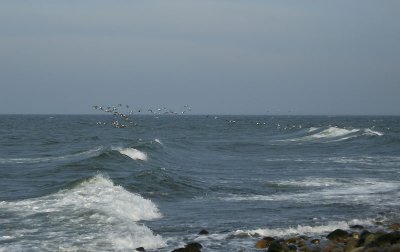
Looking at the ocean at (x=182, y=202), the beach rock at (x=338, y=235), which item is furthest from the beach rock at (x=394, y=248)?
the ocean at (x=182, y=202)

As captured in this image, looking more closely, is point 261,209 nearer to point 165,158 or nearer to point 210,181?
point 210,181

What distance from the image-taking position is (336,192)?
84.6 feet

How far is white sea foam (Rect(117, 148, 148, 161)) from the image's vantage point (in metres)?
42.5

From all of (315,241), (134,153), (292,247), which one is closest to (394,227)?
(315,241)

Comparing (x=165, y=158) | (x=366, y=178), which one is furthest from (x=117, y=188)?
(x=165, y=158)

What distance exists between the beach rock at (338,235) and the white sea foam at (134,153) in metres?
26.3

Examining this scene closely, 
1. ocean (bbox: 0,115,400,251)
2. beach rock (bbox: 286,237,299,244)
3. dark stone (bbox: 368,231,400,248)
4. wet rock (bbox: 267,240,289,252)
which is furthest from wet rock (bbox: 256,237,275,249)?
dark stone (bbox: 368,231,400,248)

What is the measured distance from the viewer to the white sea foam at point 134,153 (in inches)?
1673

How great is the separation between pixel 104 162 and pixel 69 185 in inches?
447

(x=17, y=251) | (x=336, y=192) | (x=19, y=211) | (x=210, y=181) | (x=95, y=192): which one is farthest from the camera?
(x=210, y=181)

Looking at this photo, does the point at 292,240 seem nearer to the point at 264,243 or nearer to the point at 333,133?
the point at 264,243

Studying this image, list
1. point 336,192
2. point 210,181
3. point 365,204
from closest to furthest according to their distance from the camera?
point 365,204 < point 336,192 < point 210,181

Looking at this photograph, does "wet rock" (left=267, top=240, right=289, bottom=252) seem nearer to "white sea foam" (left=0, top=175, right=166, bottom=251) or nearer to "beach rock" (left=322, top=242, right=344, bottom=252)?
"beach rock" (left=322, top=242, right=344, bottom=252)

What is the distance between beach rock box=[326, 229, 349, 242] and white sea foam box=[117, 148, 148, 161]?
26.3 metres
